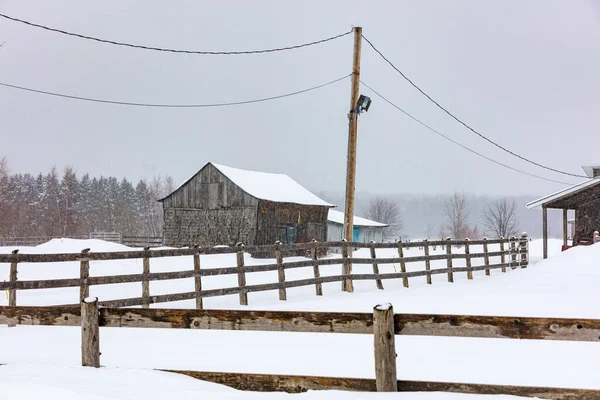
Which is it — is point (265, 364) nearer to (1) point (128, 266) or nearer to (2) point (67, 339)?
(2) point (67, 339)

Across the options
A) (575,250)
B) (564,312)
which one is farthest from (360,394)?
(575,250)

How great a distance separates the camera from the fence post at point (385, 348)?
4582 millimetres

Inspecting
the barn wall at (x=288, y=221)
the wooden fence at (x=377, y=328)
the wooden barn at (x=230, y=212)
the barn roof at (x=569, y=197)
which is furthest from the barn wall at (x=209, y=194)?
the wooden fence at (x=377, y=328)

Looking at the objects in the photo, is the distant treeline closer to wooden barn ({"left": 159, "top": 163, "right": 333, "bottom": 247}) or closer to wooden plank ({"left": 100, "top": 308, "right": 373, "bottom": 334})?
wooden barn ({"left": 159, "top": 163, "right": 333, "bottom": 247})

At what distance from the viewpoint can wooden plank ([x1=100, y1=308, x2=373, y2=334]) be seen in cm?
480

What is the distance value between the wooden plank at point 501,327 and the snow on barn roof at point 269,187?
30.2 meters

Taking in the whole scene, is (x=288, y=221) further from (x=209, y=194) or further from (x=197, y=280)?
(x=197, y=280)

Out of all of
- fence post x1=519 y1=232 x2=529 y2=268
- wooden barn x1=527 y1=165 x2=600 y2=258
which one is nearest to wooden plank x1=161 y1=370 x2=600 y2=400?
fence post x1=519 y1=232 x2=529 y2=268

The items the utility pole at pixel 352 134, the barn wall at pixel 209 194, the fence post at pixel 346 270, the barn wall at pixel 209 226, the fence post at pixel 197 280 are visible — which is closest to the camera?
the fence post at pixel 197 280

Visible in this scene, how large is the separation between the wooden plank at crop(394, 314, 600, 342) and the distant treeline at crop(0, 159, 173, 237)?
2716 inches

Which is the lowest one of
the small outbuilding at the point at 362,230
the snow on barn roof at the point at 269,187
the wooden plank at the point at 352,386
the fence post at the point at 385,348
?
the wooden plank at the point at 352,386

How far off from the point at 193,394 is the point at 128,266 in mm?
21178

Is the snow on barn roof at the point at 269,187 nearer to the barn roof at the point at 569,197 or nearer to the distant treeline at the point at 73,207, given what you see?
the barn roof at the point at 569,197

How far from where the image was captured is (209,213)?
1435 inches
